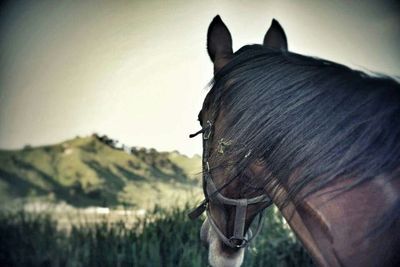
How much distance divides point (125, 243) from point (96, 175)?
358mm

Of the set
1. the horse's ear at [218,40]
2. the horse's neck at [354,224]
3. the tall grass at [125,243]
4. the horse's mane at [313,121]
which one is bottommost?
the tall grass at [125,243]

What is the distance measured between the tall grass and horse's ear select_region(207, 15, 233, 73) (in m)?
0.76

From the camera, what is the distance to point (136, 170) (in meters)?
1.91

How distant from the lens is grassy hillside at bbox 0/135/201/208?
162 cm

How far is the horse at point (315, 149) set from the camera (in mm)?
745

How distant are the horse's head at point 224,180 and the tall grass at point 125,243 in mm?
A: 354

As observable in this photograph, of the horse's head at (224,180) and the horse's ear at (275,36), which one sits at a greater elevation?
the horse's ear at (275,36)

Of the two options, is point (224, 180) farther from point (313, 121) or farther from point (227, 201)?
point (313, 121)

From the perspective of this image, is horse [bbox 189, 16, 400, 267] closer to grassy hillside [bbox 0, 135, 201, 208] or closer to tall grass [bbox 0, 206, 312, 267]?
tall grass [bbox 0, 206, 312, 267]

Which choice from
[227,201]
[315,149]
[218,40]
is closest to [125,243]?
[227,201]

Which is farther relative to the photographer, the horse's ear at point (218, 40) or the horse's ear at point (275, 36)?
the horse's ear at point (275, 36)

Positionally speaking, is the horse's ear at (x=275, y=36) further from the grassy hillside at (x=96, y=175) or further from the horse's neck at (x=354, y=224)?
the grassy hillside at (x=96, y=175)

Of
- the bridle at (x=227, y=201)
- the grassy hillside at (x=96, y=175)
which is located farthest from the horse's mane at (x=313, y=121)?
the grassy hillside at (x=96, y=175)

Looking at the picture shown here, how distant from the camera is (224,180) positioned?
995 millimetres
